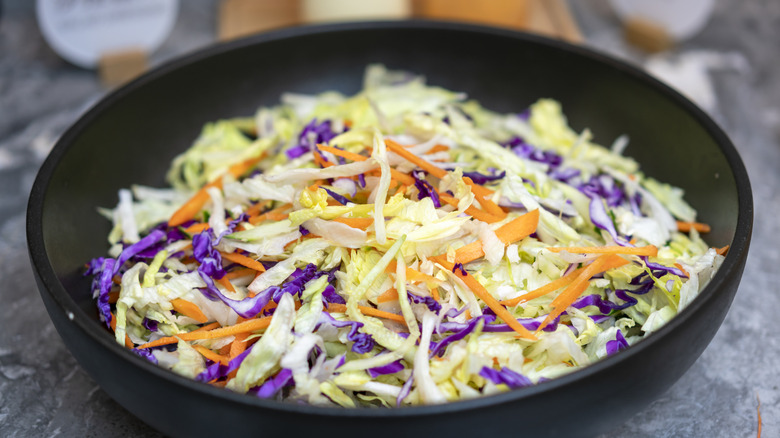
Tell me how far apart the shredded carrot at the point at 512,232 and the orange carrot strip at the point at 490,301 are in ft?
0.14

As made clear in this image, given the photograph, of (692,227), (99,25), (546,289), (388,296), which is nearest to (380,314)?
(388,296)

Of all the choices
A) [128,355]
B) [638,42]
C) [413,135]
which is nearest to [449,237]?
[413,135]

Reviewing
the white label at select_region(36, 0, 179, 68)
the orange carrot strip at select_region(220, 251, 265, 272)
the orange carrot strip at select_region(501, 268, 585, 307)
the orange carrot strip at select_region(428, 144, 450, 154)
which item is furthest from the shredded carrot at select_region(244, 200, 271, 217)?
the white label at select_region(36, 0, 179, 68)

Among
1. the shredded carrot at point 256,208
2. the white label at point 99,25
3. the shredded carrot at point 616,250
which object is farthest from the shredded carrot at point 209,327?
the white label at point 99,25

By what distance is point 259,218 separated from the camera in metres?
1.27

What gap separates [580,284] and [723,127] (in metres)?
1.13

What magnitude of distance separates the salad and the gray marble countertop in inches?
7.5

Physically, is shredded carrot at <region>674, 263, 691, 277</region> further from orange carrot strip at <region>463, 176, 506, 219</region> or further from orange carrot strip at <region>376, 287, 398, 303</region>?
orange carrot strip at <region>376, 287, 398, 303</region>

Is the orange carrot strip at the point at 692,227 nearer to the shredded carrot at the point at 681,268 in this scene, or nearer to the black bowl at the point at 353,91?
the black bowl at the point at 353,91

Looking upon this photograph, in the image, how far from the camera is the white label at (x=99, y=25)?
2.02 meters

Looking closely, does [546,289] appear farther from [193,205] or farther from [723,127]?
[723,127]

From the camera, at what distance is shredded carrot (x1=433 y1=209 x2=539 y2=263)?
3.72 feet

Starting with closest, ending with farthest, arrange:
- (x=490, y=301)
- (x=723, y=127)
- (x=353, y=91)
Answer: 1. (x=490, y=301)
2. (x=353, y=91)
3. (x=723, y=127)

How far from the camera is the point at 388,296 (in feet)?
3.59
